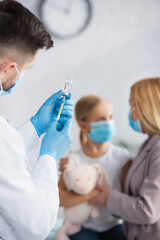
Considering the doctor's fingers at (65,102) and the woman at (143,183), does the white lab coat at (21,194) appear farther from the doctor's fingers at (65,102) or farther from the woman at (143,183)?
the woman at (143,183)

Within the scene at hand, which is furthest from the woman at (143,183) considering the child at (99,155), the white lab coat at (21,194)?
the white lab coat at (21,194)

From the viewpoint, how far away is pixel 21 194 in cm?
80

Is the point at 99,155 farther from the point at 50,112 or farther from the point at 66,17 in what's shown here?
the point at 66,17

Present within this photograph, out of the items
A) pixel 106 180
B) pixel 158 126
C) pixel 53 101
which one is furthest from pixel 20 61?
pixel 106 180

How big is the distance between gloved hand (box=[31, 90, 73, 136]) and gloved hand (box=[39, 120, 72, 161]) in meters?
0.13

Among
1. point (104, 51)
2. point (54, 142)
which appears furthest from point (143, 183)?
point (104, 51)

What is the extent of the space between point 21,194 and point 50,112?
1.45 ft

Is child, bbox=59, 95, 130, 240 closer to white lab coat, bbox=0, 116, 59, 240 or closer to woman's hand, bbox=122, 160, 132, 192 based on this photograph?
woman's hand, bbox=122, 160, 132, 192

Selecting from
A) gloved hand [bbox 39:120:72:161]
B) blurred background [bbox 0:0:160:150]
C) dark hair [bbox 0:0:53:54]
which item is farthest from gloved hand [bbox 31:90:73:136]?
blurred background [bbox 0:0:160:150]

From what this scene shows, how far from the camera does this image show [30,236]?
32.7 inches

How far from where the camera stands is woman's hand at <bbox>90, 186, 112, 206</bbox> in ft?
5.12

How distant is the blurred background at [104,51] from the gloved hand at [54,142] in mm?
1626

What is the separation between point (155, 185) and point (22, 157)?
76 cm

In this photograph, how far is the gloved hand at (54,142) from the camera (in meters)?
0.96
